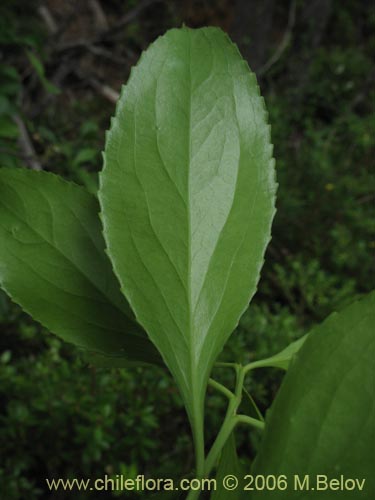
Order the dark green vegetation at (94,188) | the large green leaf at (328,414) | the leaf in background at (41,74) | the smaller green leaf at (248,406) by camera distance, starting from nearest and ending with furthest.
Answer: the large green leaf at (328,414)
the smaller green leaf at (248,406)
the dark green vegetation at (94,188)
the leaf in background at (41,74)

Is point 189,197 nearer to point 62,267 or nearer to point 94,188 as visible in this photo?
point 62,267

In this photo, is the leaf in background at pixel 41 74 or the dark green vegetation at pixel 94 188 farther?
the leaf in background at pixel 41 74

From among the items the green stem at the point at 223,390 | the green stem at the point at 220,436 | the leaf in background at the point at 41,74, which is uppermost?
the leaf in background at the point at 41,74

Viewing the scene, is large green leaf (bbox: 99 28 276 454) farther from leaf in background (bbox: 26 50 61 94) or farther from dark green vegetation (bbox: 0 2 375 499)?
leaf in background (bbox: 26 50 61 94)

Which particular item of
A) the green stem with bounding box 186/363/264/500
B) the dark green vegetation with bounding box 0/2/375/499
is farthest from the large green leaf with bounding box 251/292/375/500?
the dark green vegetation with bounding box 0/2/375/499

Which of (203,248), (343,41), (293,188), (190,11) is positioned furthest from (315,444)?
(343,41)

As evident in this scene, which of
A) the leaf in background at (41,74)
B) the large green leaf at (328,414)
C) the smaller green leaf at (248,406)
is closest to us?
the large green leaf at (328,414)

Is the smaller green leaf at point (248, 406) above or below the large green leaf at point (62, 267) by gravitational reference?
below

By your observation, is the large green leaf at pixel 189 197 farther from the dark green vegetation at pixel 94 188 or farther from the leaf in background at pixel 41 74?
the leaf in background at pixel 41 74

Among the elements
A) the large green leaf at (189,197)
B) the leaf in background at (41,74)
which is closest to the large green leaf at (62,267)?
the large green leaf at (189,197)
